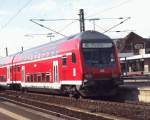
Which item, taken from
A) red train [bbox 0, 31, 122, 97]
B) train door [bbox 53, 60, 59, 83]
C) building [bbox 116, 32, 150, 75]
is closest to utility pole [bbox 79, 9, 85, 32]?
red train [bbox 0, 31, 122, 97]

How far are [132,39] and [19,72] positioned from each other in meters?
83.0

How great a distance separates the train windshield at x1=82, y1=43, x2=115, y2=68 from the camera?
77.5 feet

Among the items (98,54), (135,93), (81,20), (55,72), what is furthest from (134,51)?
(135,93)

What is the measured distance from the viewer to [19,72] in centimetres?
3778

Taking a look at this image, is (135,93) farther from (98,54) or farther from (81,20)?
(81,20)

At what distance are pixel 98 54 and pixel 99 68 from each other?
83 cm

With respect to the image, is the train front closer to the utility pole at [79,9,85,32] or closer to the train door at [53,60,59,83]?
the train door at [53,60,59,83]

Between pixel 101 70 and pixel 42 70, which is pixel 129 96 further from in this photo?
pixel 42 70

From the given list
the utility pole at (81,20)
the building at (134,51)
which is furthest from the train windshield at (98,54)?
the building at (134,51)

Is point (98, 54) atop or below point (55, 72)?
atop

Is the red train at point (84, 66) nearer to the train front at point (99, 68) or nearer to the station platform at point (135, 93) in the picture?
the train front at point (99, 68)

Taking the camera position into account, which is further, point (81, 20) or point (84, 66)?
point (81, 20)

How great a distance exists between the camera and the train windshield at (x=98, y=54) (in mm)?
23625

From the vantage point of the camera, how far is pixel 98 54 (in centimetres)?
2392
